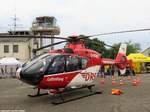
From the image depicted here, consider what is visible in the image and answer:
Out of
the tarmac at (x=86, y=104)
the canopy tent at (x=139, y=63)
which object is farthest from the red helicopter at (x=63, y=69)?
the canopy tent at (x=139, y=63)

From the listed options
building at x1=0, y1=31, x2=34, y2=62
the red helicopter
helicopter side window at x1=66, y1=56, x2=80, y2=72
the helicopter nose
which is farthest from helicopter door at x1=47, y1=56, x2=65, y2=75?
building at x1=0, y1=31, x2=34, y2=62

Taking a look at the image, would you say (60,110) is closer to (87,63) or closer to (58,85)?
(58,85)

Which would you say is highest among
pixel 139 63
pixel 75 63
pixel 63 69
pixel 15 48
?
pixel 15 48

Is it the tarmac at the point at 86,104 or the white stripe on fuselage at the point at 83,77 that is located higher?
the white stripe on fuselage at the point at 83,77

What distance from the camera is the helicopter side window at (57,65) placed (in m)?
15.5

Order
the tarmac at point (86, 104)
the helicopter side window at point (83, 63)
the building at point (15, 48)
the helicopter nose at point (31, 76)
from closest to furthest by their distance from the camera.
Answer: the tarmac at point (86, 104) < the helicopter nose at point (31, 76) < the helicopter side window at point (83, 63) < the building at point (15, 48)

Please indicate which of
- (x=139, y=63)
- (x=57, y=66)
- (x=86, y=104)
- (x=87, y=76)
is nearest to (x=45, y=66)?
(x=57, y=66)

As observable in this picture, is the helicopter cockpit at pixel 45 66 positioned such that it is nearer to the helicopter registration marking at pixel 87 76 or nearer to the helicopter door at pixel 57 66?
the helicopter door at pixel 57 66

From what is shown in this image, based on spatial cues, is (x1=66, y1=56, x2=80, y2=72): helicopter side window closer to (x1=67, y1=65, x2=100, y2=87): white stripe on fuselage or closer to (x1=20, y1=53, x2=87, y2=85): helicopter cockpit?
(x1=20, y1=53, x2=87, y2=85): helicopter cockpit

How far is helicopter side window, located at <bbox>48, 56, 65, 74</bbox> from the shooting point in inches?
609

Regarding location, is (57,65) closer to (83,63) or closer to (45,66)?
(45,66)

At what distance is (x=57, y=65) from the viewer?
1584 cm

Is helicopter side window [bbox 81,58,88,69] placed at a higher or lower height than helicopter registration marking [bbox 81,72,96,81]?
higher

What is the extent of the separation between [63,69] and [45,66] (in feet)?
4.10
